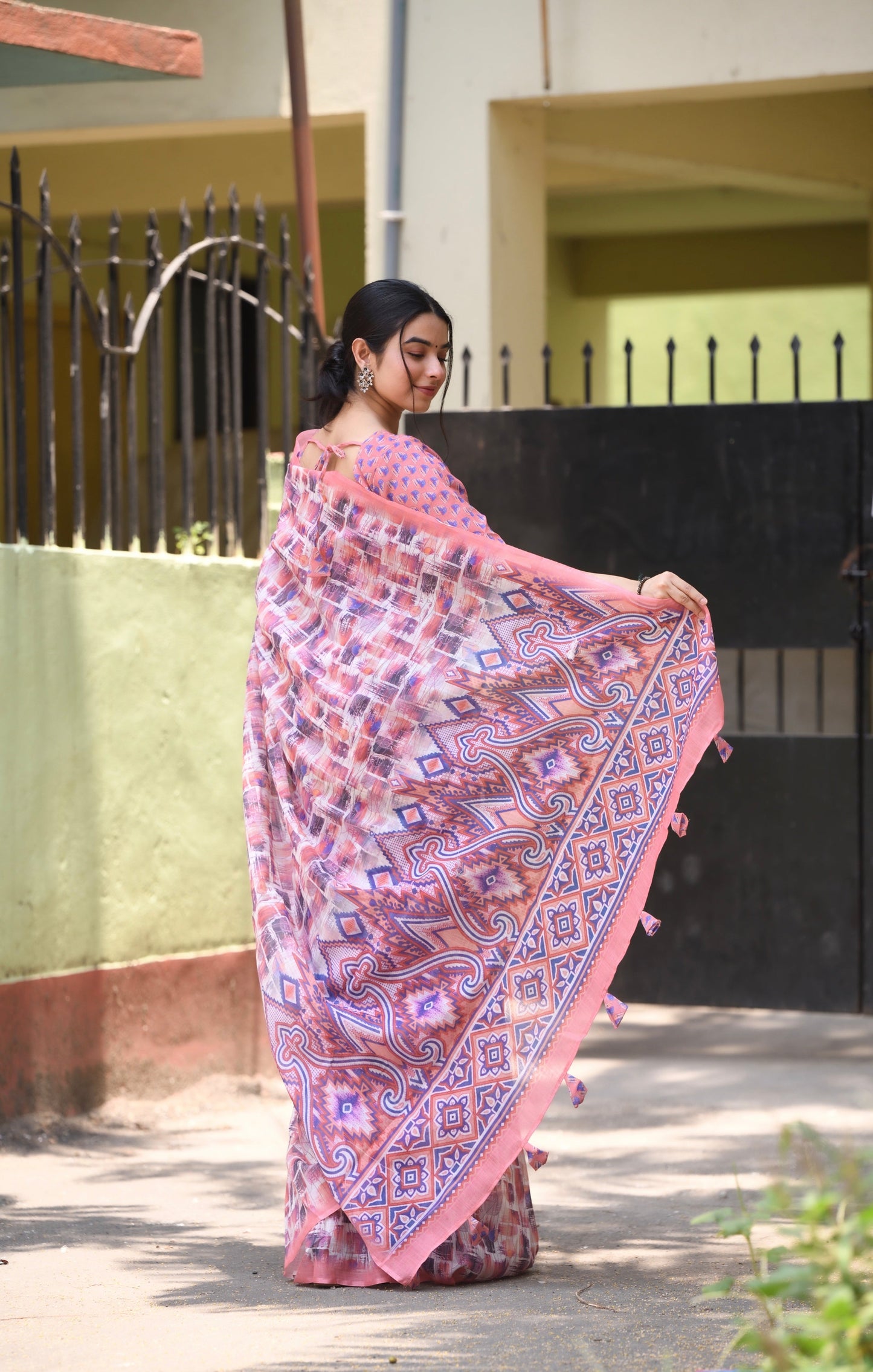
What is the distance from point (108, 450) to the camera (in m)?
5.38

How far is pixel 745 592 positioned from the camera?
6.12 m

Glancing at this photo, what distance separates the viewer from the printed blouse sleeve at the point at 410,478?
3662 millimetres

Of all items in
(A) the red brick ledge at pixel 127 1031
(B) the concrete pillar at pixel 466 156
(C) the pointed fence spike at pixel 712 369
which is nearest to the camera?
(A) the red brick ledge at pixel 127 1031

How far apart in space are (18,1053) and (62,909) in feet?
1.40

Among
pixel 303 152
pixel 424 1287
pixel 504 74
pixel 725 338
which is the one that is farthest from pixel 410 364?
pixel 725 338

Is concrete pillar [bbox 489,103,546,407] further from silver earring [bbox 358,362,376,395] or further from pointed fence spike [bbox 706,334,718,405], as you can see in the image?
silver earring [bbox 358,362,376,395]

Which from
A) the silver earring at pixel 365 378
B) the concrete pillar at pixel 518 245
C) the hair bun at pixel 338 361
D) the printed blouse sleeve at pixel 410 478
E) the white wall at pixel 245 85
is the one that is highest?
the white wall at pixel 245 85

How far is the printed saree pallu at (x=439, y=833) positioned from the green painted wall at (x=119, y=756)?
1434 mm

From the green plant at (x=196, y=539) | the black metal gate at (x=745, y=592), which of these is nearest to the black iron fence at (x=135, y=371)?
the green plant at (x=196, y=539)

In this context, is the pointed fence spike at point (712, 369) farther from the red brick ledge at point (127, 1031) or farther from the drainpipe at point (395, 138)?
the red brick ledge at point (127, 1031)

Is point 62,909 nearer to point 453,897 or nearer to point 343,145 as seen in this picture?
point 453,897

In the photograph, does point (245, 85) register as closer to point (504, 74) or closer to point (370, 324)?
point (504, 74)

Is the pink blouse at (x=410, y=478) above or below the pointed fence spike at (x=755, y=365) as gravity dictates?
below

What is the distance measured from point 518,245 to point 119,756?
3164mm
